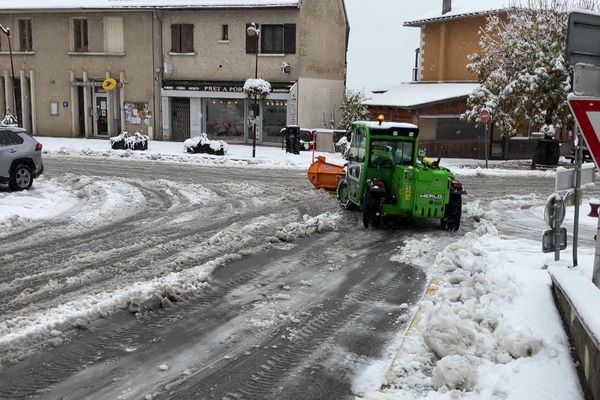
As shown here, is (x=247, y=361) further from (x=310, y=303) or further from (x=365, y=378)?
(x=310, y=303)

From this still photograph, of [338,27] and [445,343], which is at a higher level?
[338,27]

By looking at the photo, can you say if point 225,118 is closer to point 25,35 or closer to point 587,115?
point 25,35

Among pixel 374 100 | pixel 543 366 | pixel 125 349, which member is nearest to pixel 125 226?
pixel 125 349

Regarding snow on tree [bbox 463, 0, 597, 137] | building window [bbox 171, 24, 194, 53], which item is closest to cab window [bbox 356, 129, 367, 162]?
snow on tree [bbox 463, 0, 597, 137]

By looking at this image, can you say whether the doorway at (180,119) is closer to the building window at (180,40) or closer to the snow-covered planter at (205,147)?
the building window at (180,40)

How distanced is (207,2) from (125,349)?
1132 inches

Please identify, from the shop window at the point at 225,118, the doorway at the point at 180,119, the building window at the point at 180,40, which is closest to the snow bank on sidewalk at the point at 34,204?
the shop window at the point at 225,118

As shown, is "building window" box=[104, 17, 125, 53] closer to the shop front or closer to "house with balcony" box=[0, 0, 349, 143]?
"house with balcony" box=[0, 0, 349, 143]

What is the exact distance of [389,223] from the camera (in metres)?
12.4

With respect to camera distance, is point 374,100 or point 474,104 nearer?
point 474,104

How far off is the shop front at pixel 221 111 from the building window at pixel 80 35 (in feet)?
18.1

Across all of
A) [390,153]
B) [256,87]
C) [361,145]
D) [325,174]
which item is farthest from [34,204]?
[256,87]

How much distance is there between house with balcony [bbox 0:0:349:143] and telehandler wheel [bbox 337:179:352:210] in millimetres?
17413

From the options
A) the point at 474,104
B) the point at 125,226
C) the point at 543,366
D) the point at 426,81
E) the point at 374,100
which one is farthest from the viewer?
the point at 426,81
